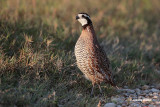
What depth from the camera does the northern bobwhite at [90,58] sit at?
3951mm

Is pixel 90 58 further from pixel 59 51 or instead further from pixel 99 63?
pixel 59 51

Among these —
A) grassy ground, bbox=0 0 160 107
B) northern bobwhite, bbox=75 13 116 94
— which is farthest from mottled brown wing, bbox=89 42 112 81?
grassy ground, bbox=0 0 160 107

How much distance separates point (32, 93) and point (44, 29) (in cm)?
222

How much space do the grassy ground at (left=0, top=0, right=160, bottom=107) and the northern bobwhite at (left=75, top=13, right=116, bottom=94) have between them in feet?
0.83

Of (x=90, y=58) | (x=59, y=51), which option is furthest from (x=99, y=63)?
(x=59, y=51)

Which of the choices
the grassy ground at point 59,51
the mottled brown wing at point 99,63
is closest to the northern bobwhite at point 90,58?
the mottled brown wing at point 99,63

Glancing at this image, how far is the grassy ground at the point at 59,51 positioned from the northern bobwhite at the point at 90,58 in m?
0.25

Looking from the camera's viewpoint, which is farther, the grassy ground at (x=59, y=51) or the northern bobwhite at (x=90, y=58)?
the northern bobwhite at (x=90, y=58)

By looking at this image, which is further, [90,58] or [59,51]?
[59,51]

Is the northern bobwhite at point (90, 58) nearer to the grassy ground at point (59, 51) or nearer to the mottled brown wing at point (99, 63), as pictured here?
the mottled brown wing at point (99, 63)

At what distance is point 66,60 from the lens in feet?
14.3

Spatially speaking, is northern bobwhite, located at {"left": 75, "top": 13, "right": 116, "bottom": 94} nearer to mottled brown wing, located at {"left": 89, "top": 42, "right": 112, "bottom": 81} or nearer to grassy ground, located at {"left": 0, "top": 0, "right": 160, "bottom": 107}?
mottled brown wing, located at {"left": 89, "top": 42, "right": 112, "bottom": 81}

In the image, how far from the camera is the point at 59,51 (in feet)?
15.4

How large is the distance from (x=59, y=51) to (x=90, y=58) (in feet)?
3.05
